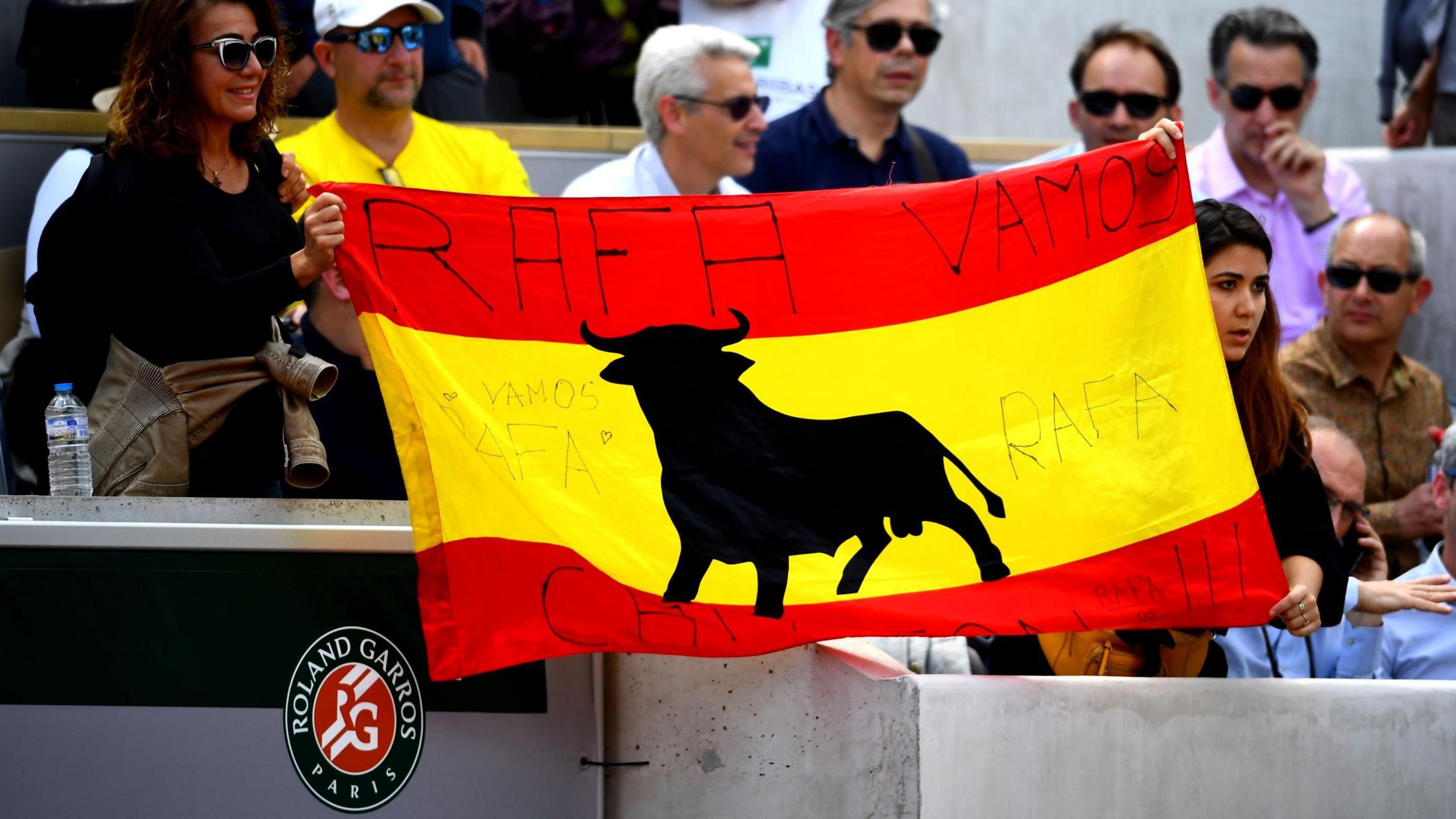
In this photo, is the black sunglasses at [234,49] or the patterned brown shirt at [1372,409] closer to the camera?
the black sunglasses at [234,49]

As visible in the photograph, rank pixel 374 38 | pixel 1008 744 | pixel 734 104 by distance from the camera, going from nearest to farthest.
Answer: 1. pixel 1008 744
2. pixel 374 38
3. pixel 734 104

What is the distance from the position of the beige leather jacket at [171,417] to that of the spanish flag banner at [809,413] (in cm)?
33

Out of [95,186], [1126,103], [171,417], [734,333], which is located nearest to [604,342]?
[734,333]

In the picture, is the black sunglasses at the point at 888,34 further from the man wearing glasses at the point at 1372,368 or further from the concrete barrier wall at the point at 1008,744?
the concrete barrier wall at the point at 1008,744

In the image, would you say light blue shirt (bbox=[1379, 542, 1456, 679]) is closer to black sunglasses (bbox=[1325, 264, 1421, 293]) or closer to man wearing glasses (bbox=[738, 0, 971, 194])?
black sunglasses (bbox=[1325, 264, 1421, 293])

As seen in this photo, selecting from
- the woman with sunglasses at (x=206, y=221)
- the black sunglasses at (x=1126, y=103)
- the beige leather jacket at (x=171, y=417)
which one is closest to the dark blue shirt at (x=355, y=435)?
the woman with sunglasses at (x=206, y=221)

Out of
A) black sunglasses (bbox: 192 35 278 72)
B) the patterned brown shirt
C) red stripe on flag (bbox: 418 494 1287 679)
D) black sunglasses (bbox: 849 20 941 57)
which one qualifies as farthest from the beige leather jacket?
Result: the patterned brown shirt

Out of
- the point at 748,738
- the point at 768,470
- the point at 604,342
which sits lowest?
the point at 748,738

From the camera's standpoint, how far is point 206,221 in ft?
15.6

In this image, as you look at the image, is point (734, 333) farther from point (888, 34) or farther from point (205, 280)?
point (888, 34)

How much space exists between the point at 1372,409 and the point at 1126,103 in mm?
1496

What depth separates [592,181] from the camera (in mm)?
6656

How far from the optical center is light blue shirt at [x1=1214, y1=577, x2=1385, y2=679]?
5.48m

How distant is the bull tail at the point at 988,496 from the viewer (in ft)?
15.4
